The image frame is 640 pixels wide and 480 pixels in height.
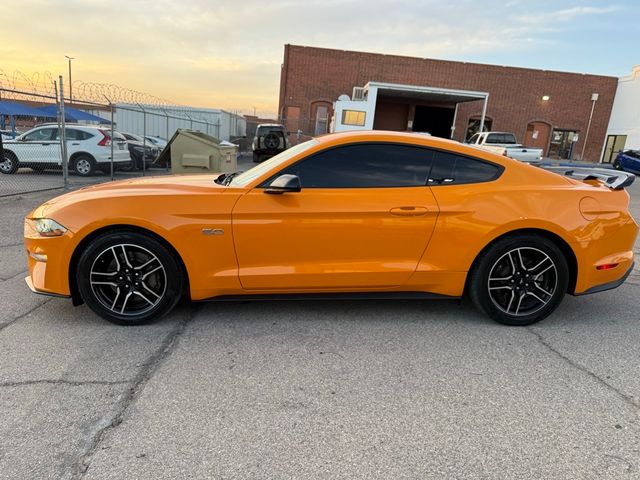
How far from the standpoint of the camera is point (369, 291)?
3678 millimetres

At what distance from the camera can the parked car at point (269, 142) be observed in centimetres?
2129

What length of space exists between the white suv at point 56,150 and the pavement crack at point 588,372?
1305cm

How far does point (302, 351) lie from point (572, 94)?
125 feet

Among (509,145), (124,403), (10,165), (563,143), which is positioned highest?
(563,143)

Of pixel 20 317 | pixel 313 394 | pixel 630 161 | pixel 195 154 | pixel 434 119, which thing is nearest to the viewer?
pixel 313 394

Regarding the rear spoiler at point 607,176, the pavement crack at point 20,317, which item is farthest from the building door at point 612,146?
the pavement crack at point 20,317

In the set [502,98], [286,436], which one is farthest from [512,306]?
[502,98]

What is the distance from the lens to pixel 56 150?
12.9 metres

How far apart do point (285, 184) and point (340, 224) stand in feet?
1.74

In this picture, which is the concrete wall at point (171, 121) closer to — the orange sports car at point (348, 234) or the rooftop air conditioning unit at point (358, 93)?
the rooftop air conditioning unit at point (358, 93)

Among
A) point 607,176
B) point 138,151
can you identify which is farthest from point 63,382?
point 138,151

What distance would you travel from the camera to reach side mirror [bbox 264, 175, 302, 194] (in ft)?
11.0

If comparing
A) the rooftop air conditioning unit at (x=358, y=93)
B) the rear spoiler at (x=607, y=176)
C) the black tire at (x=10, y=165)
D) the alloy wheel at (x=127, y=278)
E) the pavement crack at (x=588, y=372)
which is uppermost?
the rooftop air conditioning unit at (x=358, y=93)

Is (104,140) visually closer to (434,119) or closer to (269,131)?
(269,131)
